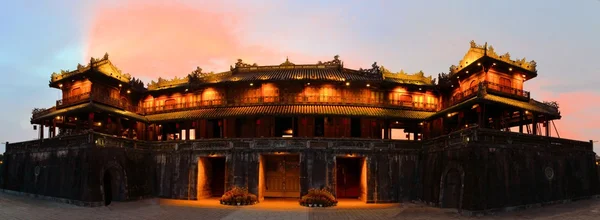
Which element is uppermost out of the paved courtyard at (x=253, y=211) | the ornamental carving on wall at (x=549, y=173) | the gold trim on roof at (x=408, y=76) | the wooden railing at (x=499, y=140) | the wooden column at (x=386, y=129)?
the gold trim on roof at (x=408, y=76)

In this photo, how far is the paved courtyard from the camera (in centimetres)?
2658

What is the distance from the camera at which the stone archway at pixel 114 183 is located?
34.8 meters

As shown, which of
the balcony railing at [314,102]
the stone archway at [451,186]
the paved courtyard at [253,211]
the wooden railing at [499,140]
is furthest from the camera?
the balcony railing at [314,102]

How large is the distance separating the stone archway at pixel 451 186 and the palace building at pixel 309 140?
10cm

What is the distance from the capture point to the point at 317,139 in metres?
35.8

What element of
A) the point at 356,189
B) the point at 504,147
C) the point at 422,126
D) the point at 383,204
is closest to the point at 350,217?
the point at 383,204

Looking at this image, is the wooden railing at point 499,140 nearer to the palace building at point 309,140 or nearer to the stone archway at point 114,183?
the palace building at point 309,140

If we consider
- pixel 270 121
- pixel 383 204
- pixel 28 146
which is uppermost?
pixel 270 121

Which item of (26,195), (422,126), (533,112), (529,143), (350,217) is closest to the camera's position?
(350,217)

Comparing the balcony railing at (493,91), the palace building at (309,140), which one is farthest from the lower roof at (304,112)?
the balcony railing at (493,91)

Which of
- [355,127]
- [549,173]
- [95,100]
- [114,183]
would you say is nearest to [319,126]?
[355,127]

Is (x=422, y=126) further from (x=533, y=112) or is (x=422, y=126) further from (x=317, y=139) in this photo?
(x=317, y=139)

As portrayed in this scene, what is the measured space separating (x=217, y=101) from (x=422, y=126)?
71.5ft

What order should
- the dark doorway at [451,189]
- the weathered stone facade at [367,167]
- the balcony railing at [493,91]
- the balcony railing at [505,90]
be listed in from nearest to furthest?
the weathered stone facade at [367,167]
the dark doorway at [451,189]
the balcony railing at [493,91]
the balcony railing at [505,90]
